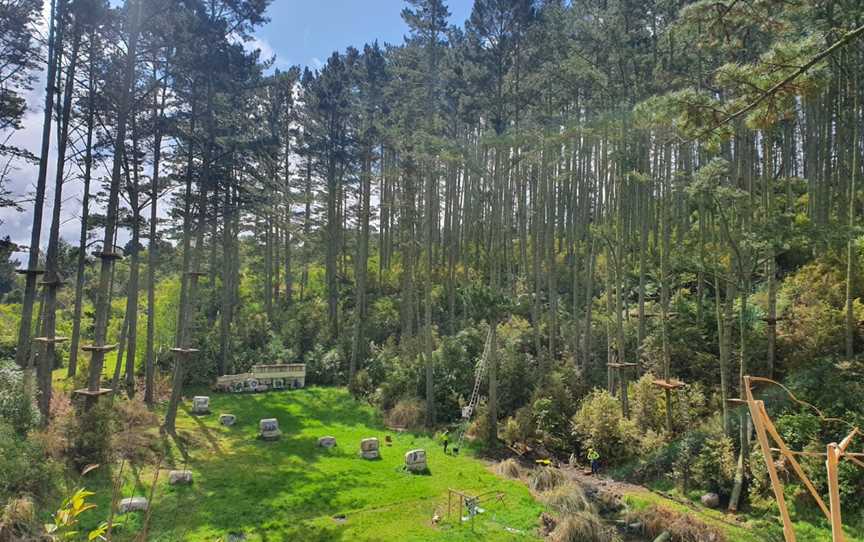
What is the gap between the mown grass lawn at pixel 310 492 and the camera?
30.5 ft

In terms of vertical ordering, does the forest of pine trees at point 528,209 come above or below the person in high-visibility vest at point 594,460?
above

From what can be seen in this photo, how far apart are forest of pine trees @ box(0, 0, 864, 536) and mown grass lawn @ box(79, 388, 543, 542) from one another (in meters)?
2.07

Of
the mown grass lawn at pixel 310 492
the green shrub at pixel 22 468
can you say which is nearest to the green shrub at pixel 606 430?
the mown grass lawn at pixel 310 492

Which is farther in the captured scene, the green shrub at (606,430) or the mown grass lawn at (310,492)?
the green shrub at (606,430)

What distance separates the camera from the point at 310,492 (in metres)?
11.1

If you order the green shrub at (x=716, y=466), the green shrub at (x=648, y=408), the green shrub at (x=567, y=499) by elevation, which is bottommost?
the green shrub at (x=567, y=499)

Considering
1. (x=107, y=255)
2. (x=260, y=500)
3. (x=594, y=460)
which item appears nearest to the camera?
(x=260, y=500)

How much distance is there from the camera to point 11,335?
Result: 69.4 ft

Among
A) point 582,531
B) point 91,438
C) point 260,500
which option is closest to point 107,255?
point 91,438

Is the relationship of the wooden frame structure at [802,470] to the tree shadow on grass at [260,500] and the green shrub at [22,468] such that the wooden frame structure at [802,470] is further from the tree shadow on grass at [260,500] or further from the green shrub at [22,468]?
the green shrub at [22,468]

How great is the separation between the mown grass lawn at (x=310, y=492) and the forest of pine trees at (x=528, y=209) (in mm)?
2069

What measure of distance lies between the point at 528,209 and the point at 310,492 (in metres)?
18.5

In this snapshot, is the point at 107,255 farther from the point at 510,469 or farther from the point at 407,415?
the point at 510,469

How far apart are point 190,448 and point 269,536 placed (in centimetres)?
577
